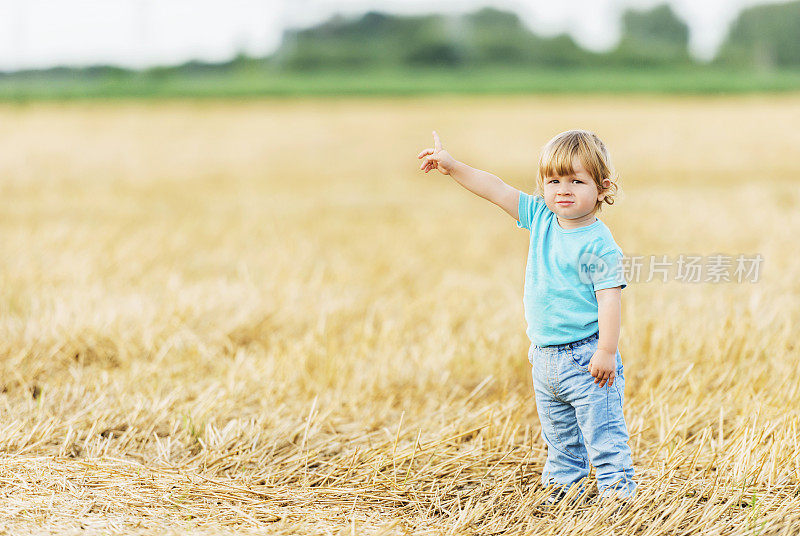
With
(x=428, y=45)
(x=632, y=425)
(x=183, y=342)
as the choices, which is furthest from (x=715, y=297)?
(x=428, y=45)

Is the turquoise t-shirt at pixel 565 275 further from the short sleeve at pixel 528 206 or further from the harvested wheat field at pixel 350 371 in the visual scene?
the harvested wheat field at pixel 350 371

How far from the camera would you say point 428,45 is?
3416cm

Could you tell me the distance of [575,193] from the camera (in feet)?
6.24

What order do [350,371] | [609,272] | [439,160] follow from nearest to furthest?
[609,272]
[439,160]
[350,371]

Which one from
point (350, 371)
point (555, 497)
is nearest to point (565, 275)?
point (555, 497)

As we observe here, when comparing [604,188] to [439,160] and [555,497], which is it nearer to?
[439,160]

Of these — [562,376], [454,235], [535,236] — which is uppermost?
[535,236]

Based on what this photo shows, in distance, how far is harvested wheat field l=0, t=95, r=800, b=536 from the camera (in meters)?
1.99

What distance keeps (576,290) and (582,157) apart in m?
0.31

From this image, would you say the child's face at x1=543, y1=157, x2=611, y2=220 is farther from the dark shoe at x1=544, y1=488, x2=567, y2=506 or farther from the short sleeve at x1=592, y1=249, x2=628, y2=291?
the dark shoe at x1=544, y1=488, x2=567, y2=506

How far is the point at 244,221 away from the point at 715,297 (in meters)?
3.57

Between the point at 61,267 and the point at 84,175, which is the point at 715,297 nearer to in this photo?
the point at 61,267

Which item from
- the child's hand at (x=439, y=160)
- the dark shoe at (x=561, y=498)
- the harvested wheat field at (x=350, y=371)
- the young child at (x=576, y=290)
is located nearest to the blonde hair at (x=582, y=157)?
the young child at (x=576, y=290)

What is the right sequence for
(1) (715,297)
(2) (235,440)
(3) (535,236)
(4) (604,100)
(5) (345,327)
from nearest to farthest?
(3) (535,236) → (2) (235,440) → (5) (345,327) → (1) (715,297) → (4) (604,100)
